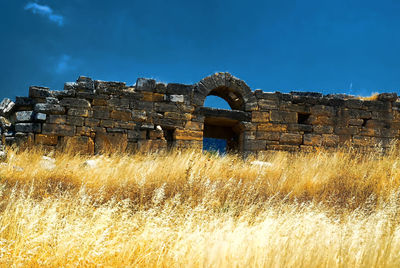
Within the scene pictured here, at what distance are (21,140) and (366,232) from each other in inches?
312

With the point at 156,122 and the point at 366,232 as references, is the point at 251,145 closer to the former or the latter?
the point at 156,122

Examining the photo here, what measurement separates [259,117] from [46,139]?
626 cm

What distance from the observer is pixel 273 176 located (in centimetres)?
571

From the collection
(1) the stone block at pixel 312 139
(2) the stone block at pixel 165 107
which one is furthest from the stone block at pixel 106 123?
(1) the stone block at pixel 312 139

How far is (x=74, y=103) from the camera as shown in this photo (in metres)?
8.02

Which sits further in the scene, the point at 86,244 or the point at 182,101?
the point at 182,101

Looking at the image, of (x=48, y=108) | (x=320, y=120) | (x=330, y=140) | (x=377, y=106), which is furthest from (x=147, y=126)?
(x=377, y=106)

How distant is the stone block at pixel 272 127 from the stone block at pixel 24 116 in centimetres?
662

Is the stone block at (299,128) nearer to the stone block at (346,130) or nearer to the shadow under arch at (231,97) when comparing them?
the stone block at (346,130)

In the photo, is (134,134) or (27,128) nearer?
(27,128)

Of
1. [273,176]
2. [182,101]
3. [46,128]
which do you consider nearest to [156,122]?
[182,101]

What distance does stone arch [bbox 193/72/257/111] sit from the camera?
8.98m

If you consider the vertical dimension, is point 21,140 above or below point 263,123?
below

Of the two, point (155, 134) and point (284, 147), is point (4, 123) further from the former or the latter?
point (284, 147)
